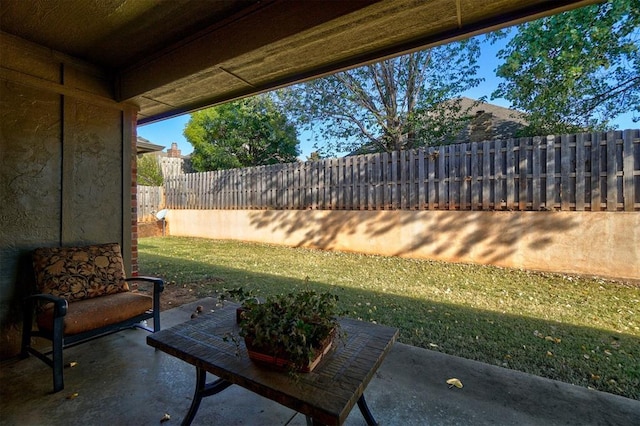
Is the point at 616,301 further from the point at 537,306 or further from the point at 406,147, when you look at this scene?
the point at 406,147

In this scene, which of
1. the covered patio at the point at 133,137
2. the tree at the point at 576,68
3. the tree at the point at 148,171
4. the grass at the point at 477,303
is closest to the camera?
the covered patio at the point at 133,137

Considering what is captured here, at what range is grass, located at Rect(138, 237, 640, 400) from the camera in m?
2.19

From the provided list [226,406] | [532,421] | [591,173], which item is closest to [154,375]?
[226,406]

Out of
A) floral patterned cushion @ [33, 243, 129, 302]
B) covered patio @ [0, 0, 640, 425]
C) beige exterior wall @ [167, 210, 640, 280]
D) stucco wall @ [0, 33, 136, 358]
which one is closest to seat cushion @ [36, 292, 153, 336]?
floral patterned cushion @ [33, 243, 129, 302]

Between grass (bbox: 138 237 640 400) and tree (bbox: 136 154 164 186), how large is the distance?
9699 mm

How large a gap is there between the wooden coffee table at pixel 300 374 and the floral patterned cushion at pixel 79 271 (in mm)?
1415

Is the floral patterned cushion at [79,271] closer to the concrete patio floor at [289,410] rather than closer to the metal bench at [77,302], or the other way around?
the metal bench at [77,302]

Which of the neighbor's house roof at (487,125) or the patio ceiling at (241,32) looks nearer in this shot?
the patio ceiling at (241,32)

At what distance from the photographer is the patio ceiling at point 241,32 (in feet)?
6.03

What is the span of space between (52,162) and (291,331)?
2.78 metres

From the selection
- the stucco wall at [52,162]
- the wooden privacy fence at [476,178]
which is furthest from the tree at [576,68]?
the stucco wall at [52,162]

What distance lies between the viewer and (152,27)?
227 centimetres

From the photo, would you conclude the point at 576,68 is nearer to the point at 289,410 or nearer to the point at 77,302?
the point at 289,410

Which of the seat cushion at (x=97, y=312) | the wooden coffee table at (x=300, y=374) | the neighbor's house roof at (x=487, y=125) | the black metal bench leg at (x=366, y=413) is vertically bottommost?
the black metal bench leg at (x=366, y=413)
